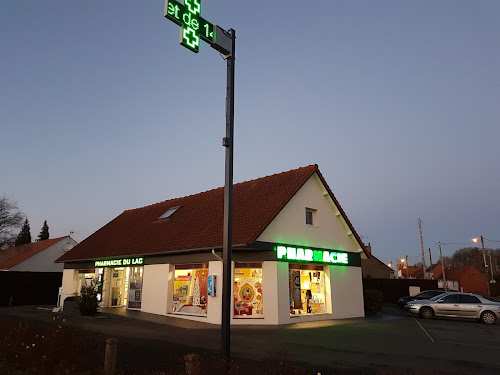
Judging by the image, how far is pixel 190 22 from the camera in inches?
316

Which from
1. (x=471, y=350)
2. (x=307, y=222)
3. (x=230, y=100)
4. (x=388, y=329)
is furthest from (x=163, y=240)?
(x=471, y=350)

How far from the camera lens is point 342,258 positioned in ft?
65.8

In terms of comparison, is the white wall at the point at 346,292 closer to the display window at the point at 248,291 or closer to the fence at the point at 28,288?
the display window at the point at 248,291

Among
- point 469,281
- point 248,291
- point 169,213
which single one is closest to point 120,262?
point 169,213

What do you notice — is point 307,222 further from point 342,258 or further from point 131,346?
point 131,346

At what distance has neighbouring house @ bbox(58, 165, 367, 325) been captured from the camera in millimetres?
16172

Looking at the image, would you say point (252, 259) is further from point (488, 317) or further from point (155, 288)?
point (488, 317)

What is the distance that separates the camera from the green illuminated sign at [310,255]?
16656mm

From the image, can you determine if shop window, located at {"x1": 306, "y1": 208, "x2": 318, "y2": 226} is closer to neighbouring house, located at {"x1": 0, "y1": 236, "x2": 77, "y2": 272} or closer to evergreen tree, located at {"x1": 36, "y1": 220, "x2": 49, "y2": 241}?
neighbouring house, located at {"x1": 0, "y1": 236, "x2": 77, "y2": 272}

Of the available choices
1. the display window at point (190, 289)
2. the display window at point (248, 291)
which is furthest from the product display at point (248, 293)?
the display window at point (190, 289)

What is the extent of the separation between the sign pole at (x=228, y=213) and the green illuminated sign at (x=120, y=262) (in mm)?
14244

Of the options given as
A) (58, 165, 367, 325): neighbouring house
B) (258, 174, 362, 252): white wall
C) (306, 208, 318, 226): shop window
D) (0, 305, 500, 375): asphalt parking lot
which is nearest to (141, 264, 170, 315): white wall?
(58, 165, 367, 325): neighbouring house

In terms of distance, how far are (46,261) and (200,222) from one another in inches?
1311

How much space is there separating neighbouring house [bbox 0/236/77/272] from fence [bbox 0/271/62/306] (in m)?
12.7
